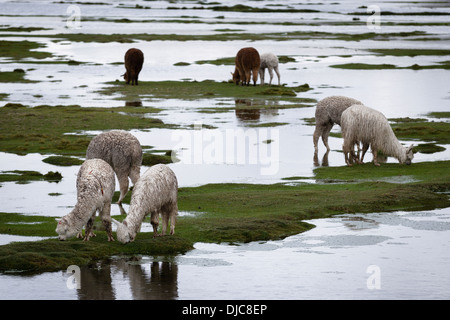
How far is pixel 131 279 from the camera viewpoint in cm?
1326

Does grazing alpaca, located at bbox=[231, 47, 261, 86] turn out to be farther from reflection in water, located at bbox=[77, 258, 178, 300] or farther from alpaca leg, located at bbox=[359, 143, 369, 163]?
reflection in water, located at bbox=[77, 258, 178, 300]

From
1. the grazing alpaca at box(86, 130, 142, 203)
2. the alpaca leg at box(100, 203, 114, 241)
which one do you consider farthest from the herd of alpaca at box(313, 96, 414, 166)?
the alpaca leg at box(100, 203, 114, 241)

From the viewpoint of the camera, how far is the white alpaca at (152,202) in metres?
14.2

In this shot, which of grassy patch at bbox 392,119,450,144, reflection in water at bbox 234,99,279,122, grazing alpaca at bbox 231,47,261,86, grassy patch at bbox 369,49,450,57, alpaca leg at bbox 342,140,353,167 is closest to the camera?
alpaca leg at bbox 342,140,353,167

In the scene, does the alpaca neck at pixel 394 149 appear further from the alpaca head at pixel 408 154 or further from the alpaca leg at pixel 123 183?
the alpaca leg at pixel 123 183

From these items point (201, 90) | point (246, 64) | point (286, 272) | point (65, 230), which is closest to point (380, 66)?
point (246, 64)

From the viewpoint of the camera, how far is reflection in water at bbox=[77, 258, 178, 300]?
12523 millimetres

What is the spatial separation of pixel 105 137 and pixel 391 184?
740 cm

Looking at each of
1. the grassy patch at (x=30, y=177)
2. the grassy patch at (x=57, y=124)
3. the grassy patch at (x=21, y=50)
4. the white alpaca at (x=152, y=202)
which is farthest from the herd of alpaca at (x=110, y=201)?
the grassy patch at (x=21, y=50)

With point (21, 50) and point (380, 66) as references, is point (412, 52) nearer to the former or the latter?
point (380, 66)

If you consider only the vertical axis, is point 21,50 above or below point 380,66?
above

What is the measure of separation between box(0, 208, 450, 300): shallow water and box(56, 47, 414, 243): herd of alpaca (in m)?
0.81

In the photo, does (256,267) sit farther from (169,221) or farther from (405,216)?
(405,216)

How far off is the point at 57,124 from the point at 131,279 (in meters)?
20.7
